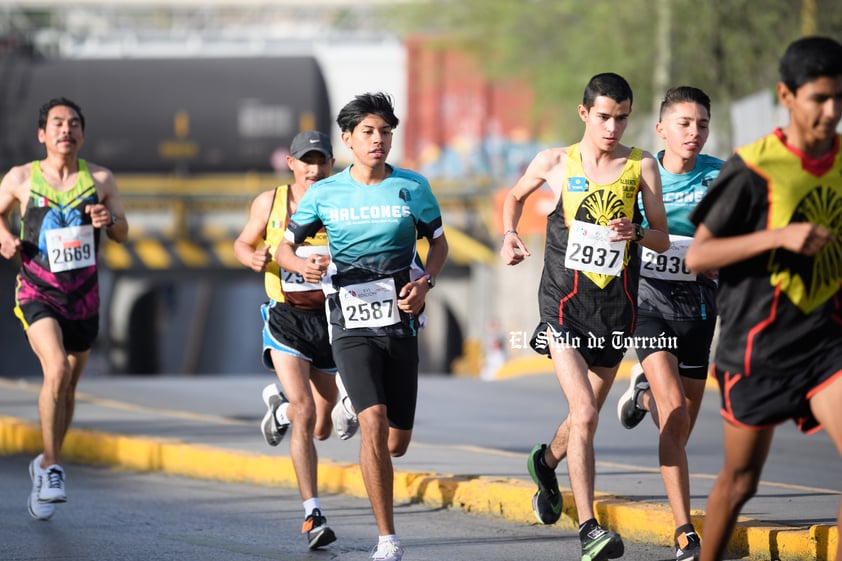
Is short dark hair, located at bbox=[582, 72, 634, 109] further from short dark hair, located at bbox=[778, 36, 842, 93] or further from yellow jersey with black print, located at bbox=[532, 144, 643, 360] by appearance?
short dark hair, located at bbox=[778, 36, 842, 93]

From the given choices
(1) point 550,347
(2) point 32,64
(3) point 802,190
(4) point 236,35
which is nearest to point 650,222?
(1) point 550,347

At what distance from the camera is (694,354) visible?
767 cm

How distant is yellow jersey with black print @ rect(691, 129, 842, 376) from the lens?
5.41m

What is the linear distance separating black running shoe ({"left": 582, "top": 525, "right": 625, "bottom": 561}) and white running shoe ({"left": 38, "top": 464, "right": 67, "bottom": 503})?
327cm

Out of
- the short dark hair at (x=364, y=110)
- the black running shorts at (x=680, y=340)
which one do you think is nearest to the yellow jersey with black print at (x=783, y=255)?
the black running shorts at (x=680, y=340)

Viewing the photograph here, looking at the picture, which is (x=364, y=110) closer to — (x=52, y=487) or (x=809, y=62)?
(x=809, y=62)

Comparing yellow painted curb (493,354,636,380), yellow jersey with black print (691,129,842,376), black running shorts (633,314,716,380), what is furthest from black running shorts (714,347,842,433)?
yellow painted curb (493,354,636,380)

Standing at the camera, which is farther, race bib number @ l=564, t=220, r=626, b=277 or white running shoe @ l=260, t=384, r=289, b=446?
white running shoe @ l=260, t=384, r=289, b=446

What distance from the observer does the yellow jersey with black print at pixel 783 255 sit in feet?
17.8

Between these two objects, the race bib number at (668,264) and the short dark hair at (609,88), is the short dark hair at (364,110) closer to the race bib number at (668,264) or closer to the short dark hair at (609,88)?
the short dark hair at (609,88)

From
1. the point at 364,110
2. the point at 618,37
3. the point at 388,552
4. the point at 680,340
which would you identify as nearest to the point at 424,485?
the point at 680,340

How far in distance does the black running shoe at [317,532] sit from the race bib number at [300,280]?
1.30m

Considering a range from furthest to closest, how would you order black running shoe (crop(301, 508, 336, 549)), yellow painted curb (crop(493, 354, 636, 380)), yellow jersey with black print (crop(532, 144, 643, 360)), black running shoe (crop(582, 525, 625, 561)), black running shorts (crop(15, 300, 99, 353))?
yellow painted curb (crop(493, 354, 636, 380))
black running shorts (crop(15, 300, 99, 353))
black running shoe (crop(301, 508, 336, 549))
yellow jersey with black print (crop(532, 144, 643, 360))
black running shoe (crop(582, 525, 625, 561))

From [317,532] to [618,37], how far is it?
824 inches
